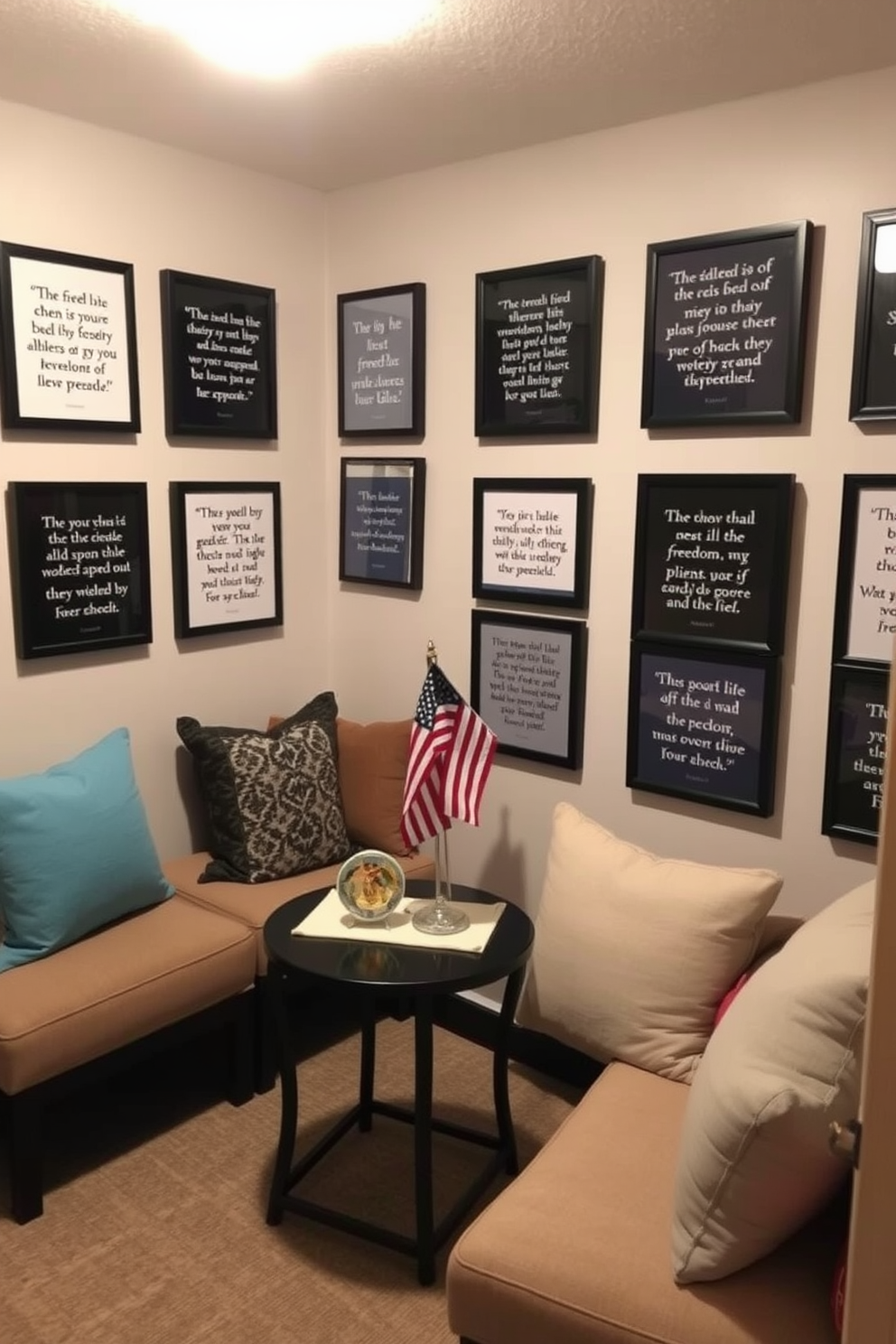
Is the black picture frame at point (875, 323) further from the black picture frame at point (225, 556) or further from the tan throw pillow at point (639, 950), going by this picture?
the black picture frame at point (225, 556)

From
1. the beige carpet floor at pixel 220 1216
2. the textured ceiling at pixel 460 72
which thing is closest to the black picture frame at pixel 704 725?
the beige carpet floor at pixel 220 1216

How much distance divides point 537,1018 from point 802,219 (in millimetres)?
1928

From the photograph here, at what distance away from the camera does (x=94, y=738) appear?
9.60 ft

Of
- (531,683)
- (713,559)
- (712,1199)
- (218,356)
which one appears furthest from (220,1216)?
(218,356)

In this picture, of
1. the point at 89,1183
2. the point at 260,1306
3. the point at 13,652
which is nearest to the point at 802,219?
the point at 13,652

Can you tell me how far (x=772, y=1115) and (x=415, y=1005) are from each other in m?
0.92

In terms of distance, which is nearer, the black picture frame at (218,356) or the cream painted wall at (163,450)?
the cream painted wall at (163,450)

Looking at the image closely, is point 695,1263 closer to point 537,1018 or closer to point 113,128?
point 537,1018

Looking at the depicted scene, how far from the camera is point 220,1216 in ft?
7.68

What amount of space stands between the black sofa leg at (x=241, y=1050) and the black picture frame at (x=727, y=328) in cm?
184

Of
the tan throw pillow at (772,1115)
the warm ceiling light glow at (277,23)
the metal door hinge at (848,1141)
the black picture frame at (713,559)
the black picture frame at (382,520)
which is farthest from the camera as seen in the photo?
the black picture frame at (382,520)

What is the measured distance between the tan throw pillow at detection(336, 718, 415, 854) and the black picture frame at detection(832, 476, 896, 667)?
131 cm

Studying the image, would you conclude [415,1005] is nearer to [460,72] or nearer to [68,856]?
[68,856]

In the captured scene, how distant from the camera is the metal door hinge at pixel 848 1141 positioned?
1242 mm
